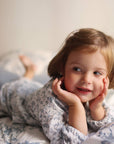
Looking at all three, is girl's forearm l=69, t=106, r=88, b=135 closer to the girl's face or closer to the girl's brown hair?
the girl's face

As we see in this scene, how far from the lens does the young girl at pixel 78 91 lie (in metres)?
0.70

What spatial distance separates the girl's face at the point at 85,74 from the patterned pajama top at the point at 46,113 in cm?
9

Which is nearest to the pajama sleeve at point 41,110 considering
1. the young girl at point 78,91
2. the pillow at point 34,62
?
the young girl at point 78,91

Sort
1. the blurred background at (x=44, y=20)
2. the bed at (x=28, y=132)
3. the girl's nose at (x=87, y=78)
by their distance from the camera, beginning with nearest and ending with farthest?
1. the bed at (x=28, y=132)
2. the girl's nose at (x=87, y=78)
3. the blurred background at (x=44, y=20)

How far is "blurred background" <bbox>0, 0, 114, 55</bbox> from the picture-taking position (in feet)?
4.66

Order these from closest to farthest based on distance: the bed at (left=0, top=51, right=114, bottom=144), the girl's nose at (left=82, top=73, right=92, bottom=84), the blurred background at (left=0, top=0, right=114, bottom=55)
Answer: the bed at (left=0, top=51, right=114, bottom=144), the girl's nose at (left=82, top=73, right=92, bottom=84), the blurred background at (left=0, top=0, right=114, bottom=55)

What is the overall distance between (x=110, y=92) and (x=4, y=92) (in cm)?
59

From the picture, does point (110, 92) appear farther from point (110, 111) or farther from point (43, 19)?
point (43, 19)

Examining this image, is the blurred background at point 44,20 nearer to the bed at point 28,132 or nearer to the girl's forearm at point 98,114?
the bed at point 28,132

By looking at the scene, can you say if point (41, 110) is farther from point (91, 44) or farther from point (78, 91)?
point (91, 44)

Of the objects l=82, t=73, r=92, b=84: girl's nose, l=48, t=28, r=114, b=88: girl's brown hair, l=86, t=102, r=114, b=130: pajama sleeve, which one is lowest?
l=86, t=102, r=114, b=130: pajama sleeve

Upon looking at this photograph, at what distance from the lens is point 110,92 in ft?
3.36

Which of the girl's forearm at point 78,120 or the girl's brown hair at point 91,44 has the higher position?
the girl's brown hair at point 91,44

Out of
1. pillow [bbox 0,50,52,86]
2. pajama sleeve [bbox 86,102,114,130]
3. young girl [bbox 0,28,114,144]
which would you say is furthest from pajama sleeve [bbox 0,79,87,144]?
pillow [bbox 0,50,52,86]
